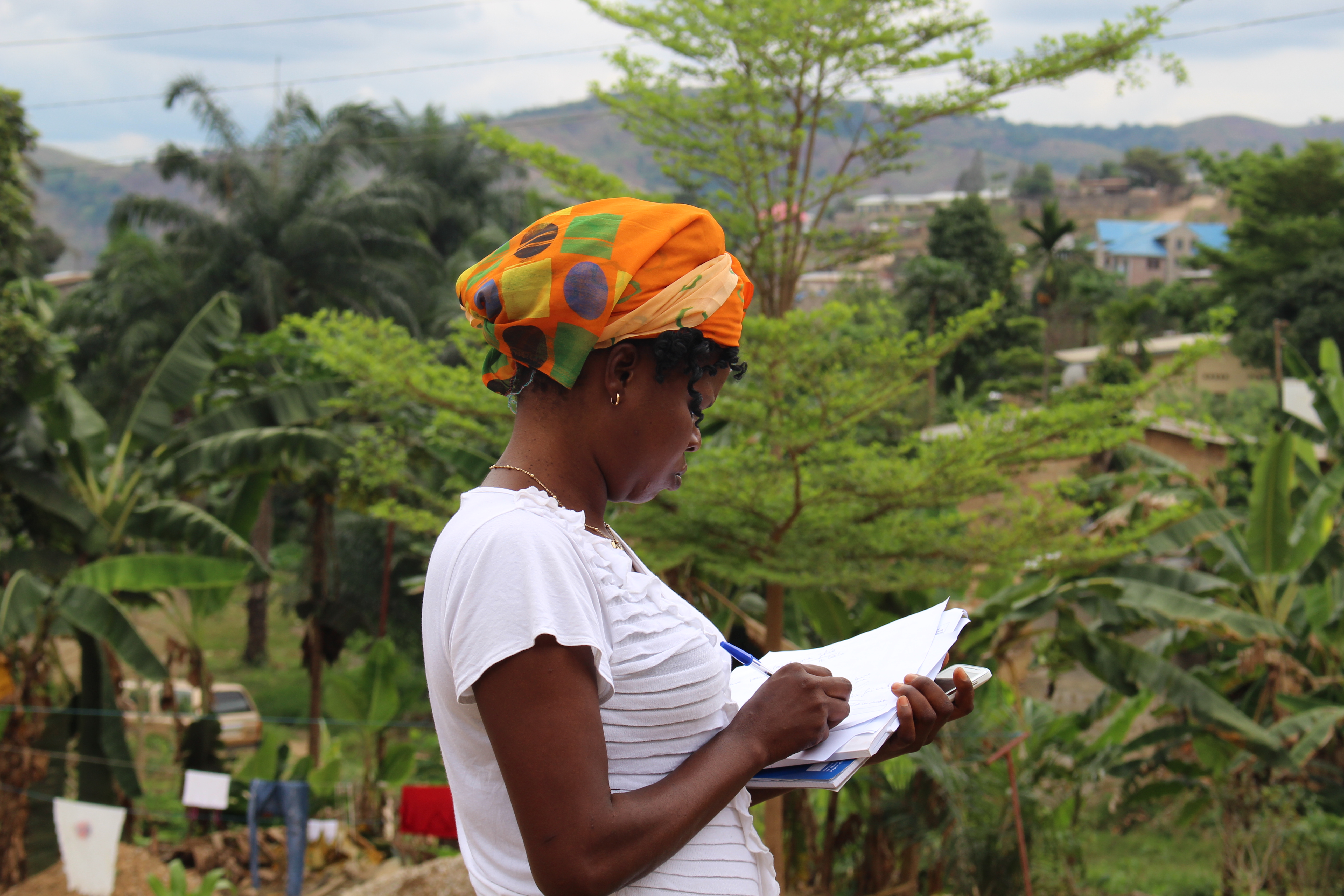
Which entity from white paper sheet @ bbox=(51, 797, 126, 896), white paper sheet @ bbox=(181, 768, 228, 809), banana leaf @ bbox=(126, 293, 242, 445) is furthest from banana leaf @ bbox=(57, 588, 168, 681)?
banana leaf @ bbox=(126, 293, 242, 445)

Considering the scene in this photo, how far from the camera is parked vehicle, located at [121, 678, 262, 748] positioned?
36.2 feet

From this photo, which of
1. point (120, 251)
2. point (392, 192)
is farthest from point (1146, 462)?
point (120, 251)

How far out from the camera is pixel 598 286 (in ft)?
3.61

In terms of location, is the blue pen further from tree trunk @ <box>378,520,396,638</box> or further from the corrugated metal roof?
the corrugated metal roof

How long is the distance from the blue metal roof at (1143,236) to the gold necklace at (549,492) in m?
72.0

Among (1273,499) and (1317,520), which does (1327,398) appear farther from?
(1273,499)

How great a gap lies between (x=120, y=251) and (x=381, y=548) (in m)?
7.82

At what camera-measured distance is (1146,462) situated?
1068cm

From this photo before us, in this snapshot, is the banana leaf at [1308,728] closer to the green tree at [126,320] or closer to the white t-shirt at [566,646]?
the white t-shirt at [566,646]

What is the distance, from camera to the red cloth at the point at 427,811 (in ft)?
25.8

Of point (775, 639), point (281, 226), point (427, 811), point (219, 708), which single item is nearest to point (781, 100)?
point (775, 639)

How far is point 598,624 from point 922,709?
1.45 feet

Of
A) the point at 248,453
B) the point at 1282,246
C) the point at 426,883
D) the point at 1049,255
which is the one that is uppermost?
the point at 1049,255

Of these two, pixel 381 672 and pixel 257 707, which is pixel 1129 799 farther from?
pixel 257 707
